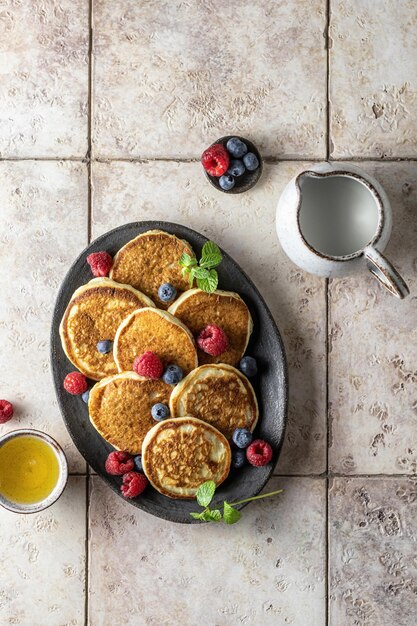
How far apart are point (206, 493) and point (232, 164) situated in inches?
31.5

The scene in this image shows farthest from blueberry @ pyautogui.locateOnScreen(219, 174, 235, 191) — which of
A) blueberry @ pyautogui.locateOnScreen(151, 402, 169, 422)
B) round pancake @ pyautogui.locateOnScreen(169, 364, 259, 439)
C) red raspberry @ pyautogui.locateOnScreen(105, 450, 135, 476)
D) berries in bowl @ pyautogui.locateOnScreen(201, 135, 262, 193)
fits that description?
red raspberry @ pyautogui.locateOnScreen(105, 450, 135, 476)

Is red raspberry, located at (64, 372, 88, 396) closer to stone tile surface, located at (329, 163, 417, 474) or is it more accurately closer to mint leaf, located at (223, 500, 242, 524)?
mint leaf, located at (223, 500, 242, 524)

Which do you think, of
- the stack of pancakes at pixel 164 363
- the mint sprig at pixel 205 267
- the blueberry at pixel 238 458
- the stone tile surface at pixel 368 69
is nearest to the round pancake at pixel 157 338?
the stack of pancakes at pixel 164 363

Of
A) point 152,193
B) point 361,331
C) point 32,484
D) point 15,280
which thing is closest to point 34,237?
point 15,280

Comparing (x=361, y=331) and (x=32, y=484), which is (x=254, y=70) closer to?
A: (x=361, y=331)

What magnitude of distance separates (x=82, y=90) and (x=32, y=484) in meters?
1.00

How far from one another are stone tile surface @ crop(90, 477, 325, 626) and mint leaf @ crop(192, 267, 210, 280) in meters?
0.57

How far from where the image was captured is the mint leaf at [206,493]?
71.6 inches

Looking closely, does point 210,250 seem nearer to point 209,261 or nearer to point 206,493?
point 209,261

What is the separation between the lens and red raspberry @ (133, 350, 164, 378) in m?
1.79

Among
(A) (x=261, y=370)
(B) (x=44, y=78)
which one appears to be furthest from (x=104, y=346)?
(B) (x=44, y=78)

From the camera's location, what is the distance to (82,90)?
1982 mm

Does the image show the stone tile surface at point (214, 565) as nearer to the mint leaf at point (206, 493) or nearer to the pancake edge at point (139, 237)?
the mint leaf at point (206, 493)

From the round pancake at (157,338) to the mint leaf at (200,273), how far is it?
113 millimetres
